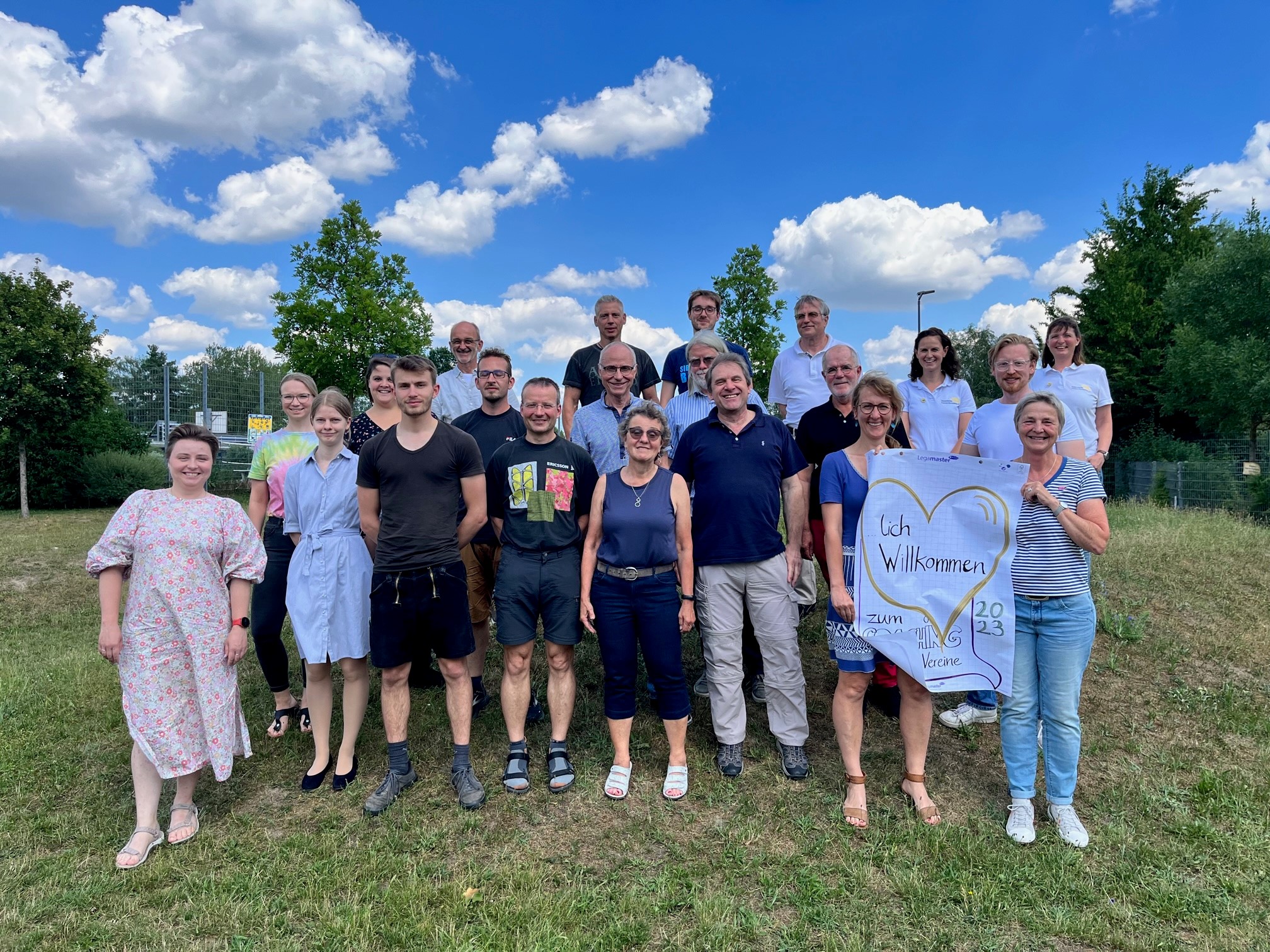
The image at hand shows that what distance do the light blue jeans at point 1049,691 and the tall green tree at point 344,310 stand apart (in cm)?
1957

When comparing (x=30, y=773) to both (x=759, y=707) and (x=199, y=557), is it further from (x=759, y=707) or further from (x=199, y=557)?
(x=759, y=707)

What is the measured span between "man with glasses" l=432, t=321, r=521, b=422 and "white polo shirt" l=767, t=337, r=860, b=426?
8.18ft

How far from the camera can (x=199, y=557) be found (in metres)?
3.76

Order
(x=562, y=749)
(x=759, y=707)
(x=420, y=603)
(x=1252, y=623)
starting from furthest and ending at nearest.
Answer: (x=1252, y=623) < (x=759, y=707) < (x=562, y=749) < (x=420, y=603)

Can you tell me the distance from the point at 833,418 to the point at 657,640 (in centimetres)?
196

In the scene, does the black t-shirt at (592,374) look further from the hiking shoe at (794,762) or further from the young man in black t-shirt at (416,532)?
the hiking shoe at (794,762)

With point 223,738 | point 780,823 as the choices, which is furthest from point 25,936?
point 780,823

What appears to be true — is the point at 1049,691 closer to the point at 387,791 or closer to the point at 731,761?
the point at 731,761

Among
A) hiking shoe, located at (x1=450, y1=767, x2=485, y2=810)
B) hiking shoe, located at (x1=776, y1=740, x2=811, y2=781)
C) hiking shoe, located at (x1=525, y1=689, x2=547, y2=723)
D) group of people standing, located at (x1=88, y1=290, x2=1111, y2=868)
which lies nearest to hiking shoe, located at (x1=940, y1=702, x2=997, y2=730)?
group of people standing, located at (x1=88, y1=290, x2=1111, y2=868)

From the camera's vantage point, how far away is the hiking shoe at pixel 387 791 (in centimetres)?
405

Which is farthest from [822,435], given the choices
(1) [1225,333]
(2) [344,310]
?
(1) [1225,333]

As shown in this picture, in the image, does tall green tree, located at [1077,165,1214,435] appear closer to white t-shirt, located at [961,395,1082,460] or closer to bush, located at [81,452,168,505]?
white t-shirt, located at [961,395,1082,460]

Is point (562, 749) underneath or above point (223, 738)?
underneath

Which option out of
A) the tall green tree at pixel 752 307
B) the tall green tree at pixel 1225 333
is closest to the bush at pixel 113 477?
the tall green tree at pixel 752 307
